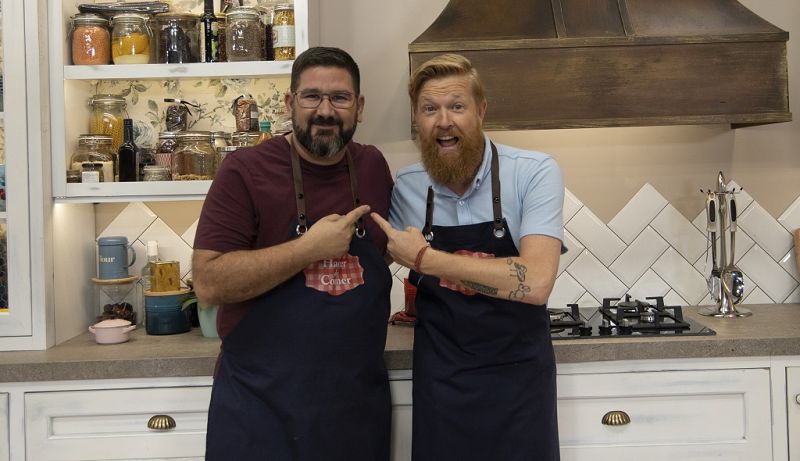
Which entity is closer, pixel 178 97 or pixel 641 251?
pixel 178 97

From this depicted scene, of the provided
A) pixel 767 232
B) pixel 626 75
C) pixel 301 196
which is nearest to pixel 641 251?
pixel 767 232

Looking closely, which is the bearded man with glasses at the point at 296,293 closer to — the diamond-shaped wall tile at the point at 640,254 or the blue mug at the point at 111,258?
the blue mug at the point at 111,258

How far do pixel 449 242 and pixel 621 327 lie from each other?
0.73 m

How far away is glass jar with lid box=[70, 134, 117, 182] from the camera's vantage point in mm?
2502

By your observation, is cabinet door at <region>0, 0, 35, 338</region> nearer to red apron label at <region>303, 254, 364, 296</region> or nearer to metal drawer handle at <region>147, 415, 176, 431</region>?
metal drawer handle at <region>147, 415, 176, 431</region>

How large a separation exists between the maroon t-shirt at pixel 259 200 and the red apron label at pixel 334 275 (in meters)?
0.10

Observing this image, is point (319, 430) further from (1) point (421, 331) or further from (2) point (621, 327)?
(2) point (621, 327)

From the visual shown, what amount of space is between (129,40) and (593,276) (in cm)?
175

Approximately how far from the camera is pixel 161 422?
223 cm

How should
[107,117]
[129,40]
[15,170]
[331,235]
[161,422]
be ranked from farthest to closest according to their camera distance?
[107,117]
[129,40]
[15,170]
[161,422]
[331,235]

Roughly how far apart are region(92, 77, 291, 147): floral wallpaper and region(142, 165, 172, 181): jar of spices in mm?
270

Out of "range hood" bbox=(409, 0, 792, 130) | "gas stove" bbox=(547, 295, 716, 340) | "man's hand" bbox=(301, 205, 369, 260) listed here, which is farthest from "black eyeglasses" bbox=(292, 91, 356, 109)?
"gas stove" bbox=(547, 295, 716, 340)

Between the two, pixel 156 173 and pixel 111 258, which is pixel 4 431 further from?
pixel 156 173

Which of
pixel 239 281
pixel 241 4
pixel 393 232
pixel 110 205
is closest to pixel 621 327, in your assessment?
pixel 393 232
